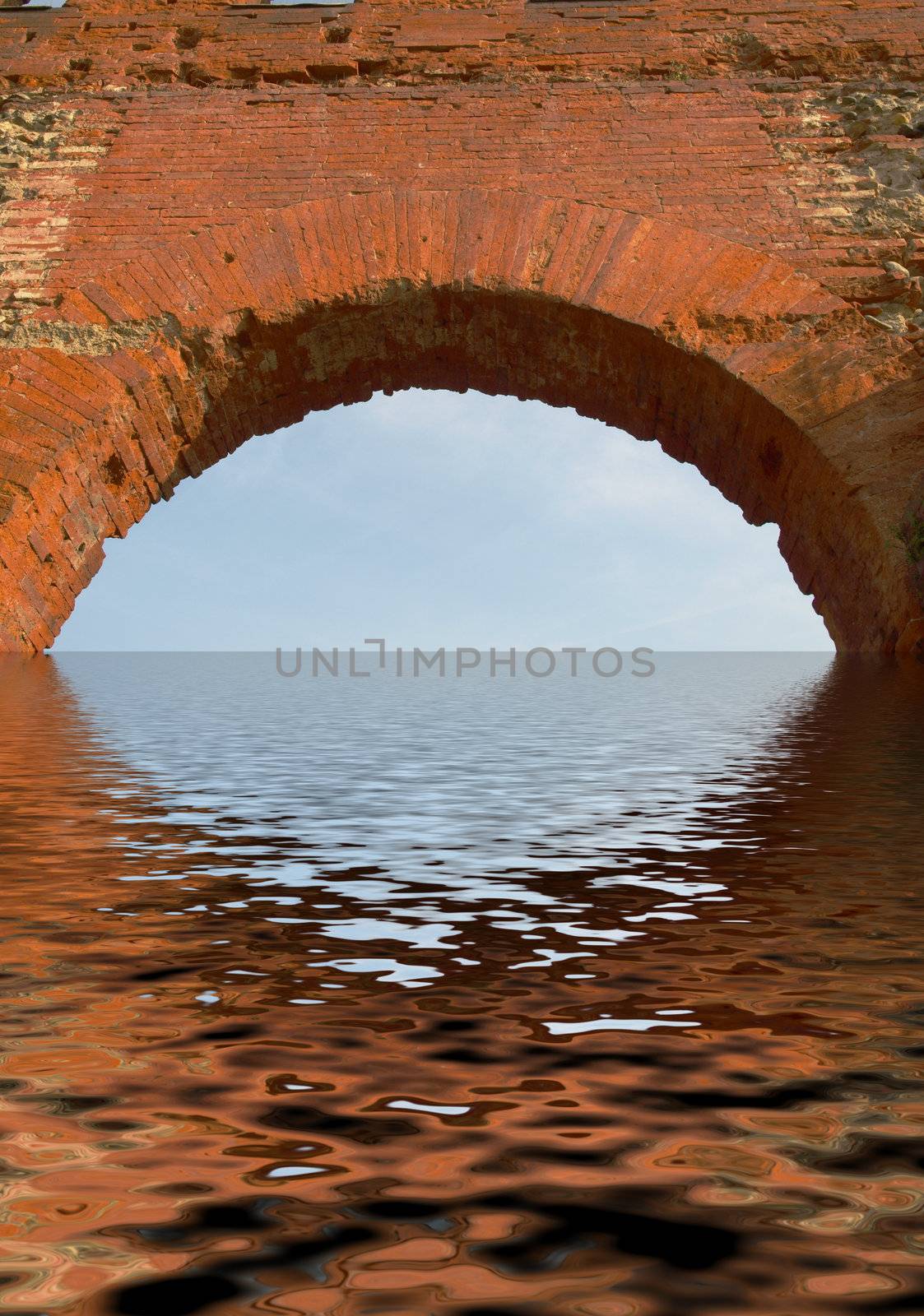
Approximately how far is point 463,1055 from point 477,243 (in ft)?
18.7

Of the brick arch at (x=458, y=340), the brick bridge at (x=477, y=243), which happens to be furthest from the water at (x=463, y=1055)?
the brick bridge at (x=477, y=243)

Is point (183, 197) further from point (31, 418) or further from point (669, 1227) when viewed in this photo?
point (669, 1227)

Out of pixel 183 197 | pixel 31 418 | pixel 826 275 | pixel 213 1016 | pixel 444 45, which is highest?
pixel 444 45

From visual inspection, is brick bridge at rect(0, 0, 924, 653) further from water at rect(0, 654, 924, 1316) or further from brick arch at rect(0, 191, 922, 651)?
water at rect(0, 654, 924, 1316)

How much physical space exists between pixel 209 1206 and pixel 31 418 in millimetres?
5878

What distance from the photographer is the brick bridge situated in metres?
5.90

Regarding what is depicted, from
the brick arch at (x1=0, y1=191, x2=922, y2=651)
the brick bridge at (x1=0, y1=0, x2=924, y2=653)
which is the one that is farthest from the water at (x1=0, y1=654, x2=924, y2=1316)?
the brick bridge at (x1=0, y1=0, x2=924, y2=653)

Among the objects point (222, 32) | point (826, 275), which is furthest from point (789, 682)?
point (222, 32)

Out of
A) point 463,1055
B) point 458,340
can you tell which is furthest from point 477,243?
point 463,1055

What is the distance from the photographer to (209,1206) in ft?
2.06

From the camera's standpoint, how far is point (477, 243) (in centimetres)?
604

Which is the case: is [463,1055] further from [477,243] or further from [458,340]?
[458,340]

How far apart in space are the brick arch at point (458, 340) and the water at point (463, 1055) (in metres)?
4.04

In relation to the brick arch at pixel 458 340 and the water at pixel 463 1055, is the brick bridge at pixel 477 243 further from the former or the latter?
the water at pixel 463 1055
